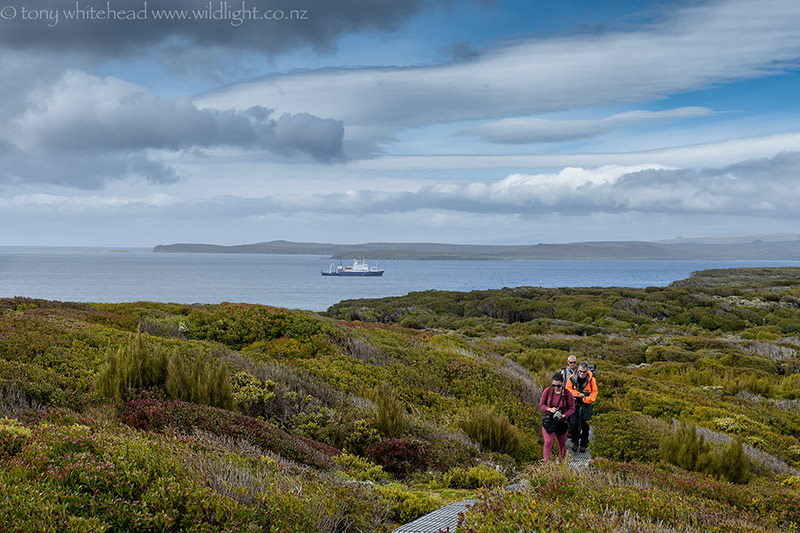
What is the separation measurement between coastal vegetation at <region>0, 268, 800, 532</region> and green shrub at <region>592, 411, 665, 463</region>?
0.13 ft

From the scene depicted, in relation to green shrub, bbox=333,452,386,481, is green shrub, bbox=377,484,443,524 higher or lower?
higher

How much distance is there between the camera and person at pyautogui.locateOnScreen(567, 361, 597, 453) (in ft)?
31.3

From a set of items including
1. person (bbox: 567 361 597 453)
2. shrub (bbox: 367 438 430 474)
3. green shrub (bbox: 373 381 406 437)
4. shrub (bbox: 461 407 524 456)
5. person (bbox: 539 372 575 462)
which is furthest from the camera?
person (bbox: 567 361 597 453)

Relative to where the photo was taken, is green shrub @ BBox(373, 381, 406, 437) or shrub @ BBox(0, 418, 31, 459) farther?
green shrub @ BBox(373, 381, 406, 437)

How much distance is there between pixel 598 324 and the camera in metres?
34.5

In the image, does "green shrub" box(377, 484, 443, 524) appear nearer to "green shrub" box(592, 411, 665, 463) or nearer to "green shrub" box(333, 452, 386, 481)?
"green shrub" box(333, 452, 386, 481)

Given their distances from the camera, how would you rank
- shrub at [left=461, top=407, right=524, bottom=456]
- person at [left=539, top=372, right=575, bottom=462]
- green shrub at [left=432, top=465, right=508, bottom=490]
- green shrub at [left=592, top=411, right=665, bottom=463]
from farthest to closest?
green shrub at [left=592, top=411, right=665, bottom=463] < shrub at [left=461, top=407, right=524, bottom=456] < person at [left=539, top=372, right=575, bottom=462] < green shrub at [left=432, top=465, right=508, bottom=490]

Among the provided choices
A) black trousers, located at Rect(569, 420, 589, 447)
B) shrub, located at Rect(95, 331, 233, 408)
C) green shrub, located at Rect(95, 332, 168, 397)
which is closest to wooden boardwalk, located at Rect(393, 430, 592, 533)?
shrub, located at Rect(95, 331, 233, 408)

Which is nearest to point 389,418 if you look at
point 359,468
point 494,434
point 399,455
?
point 399,455

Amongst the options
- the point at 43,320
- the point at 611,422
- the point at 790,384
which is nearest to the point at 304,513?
the point at 611,422

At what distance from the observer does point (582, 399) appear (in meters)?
9.62

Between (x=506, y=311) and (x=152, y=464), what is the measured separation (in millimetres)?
38187

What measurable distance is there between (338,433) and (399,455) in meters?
1.15

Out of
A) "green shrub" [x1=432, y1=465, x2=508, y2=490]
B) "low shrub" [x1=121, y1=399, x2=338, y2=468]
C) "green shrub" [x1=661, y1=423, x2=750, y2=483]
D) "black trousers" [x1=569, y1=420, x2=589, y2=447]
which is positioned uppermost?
"low shrub" [x1=121, y1=399, x2=338, y2=468]
